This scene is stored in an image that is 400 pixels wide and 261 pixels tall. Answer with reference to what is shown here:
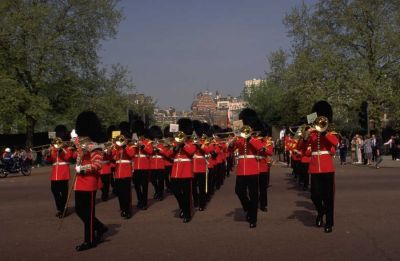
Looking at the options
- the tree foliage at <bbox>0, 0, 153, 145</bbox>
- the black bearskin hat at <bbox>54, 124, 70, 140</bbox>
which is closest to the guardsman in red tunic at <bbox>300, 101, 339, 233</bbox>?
the black bearskin hat at <bbox>54, 124, 70, 140</bbox>

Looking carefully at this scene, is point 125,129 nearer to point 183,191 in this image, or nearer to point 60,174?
point 60,174

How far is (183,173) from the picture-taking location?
1053cm

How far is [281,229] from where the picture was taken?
360 inches

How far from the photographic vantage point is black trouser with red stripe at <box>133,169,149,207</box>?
12.4 meters

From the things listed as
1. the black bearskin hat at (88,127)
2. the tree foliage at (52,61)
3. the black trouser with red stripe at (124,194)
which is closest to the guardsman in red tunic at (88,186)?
the black bearskin hat at (88,127)

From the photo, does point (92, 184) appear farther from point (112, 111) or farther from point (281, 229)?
point (112, 111)

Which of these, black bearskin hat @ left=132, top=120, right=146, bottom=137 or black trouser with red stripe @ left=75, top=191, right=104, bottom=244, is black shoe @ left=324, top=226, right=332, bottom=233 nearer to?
black trouser with red stripe @ left=75, top=191, right=104, bottom=244

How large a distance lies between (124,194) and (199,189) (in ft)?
6.49

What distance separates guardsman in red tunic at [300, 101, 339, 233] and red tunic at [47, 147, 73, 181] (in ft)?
17.2

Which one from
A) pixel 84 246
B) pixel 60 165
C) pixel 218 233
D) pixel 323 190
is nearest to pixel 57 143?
pixel 60 165

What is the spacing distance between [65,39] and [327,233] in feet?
105

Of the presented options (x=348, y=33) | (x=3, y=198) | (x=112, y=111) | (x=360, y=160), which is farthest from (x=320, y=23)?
(x=3, y=198)

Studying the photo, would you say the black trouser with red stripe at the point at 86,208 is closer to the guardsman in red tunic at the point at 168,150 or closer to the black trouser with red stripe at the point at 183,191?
the black trouser with red stripe at the point at 183,191

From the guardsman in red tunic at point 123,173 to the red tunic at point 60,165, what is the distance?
1065 millimetres
